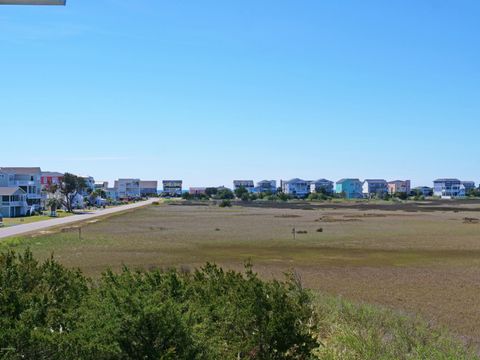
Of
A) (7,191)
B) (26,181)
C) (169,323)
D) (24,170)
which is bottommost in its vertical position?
(169,323)


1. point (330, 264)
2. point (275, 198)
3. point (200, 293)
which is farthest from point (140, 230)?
point (275, 198)

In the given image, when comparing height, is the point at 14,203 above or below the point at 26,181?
below

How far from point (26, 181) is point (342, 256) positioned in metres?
73.6

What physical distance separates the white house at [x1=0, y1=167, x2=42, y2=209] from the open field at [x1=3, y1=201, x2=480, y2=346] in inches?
1519

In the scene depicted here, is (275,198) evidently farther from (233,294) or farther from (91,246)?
(233,294)

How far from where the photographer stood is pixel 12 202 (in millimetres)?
81062

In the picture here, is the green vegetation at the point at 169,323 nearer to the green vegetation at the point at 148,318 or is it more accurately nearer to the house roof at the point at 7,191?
the green vegetation at the point at 148,318

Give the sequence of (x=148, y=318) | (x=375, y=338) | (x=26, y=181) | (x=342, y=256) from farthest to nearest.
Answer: (x=26, y=181)
(x=342, y=256)
(x=375, y=338)
(x=148, y=318)

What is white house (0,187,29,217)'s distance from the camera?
3115 inches

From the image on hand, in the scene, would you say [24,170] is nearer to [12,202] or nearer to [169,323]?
[12,202]

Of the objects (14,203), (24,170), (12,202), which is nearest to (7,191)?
(12,202)

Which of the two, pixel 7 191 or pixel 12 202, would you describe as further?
pixel 12 202

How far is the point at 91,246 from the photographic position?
40.4 m

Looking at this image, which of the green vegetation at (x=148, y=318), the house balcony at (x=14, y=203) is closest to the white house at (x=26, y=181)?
the house balcony at (x=14, y=203)
